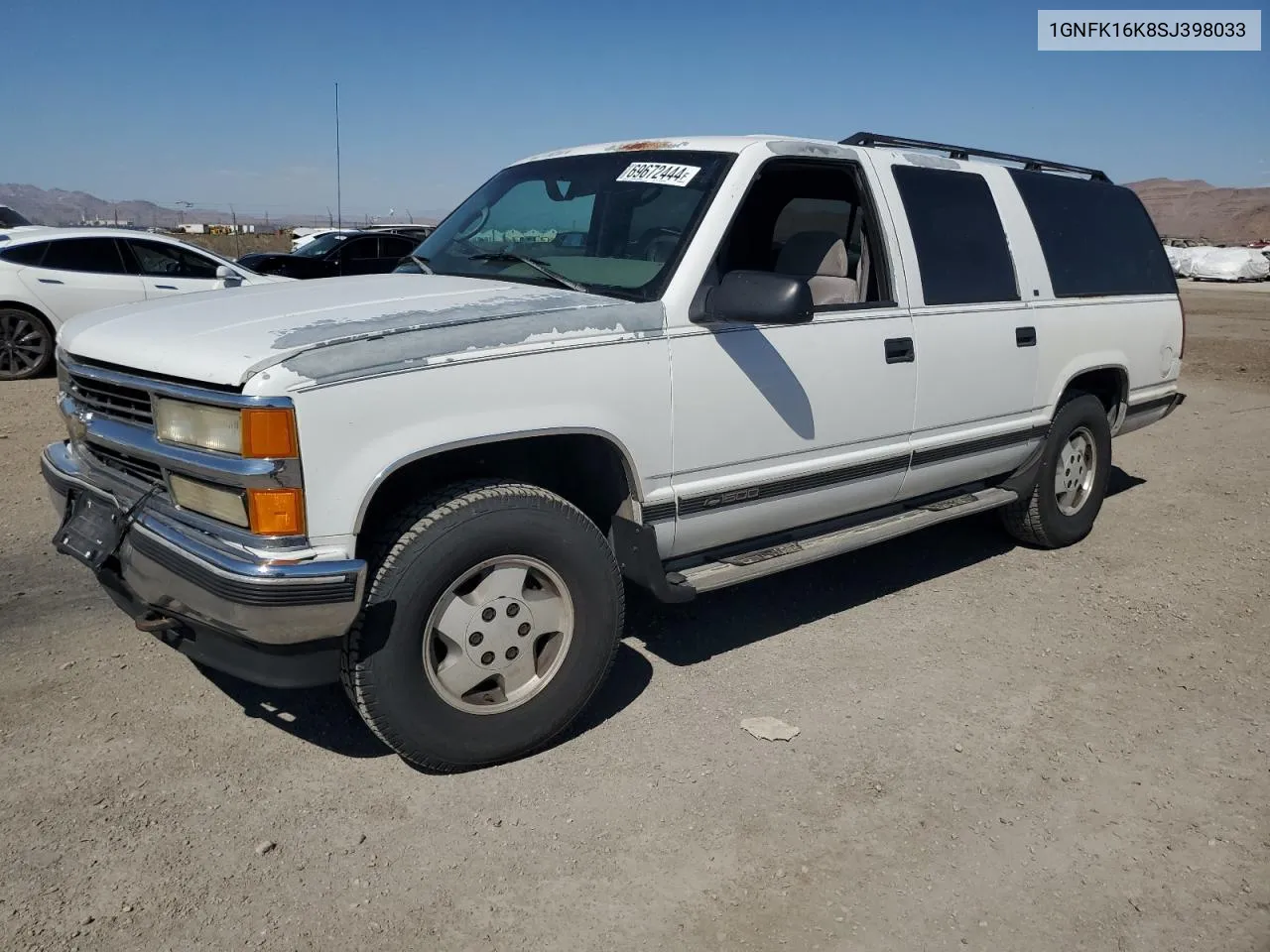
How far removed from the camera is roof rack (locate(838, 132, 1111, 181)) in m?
4.57

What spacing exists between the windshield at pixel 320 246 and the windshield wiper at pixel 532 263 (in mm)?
11660

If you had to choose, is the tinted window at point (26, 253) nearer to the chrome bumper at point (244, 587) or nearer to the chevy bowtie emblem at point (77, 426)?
the chevy bowtie emblem at point (77, 426)

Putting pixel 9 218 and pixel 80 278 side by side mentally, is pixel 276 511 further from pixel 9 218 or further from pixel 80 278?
pixel 9 218

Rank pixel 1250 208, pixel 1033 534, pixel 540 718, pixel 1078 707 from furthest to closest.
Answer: pixel 1250 208
pixel 1033 534
pixel 1078 707
pixel 540 718

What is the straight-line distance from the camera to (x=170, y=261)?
1099 cm

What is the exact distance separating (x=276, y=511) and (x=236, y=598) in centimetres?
25

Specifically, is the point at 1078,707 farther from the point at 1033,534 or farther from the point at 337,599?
the point at 337,599

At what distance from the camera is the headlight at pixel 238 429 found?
2.70 meters

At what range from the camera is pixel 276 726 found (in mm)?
3561

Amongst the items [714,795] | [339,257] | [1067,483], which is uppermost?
[339,257]

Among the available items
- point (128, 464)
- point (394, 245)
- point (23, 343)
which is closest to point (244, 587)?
point (128, 464)

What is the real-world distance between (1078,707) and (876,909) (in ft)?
5.30

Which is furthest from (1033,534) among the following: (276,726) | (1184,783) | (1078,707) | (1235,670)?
(276,726)

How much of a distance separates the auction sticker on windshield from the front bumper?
1.96 m
